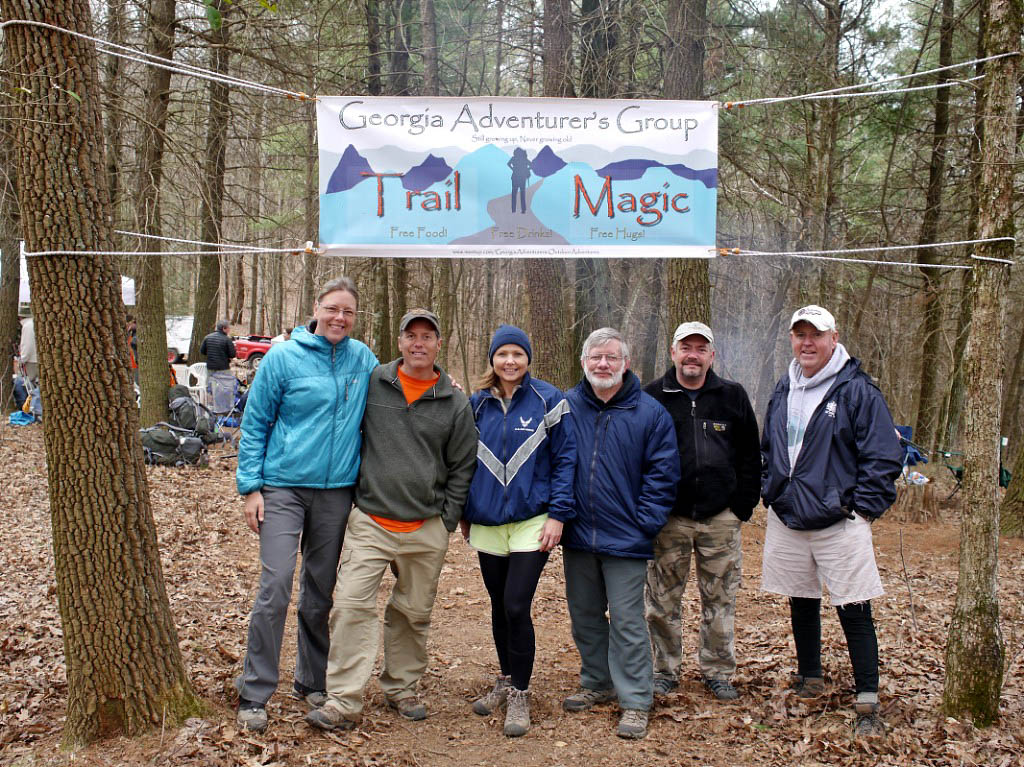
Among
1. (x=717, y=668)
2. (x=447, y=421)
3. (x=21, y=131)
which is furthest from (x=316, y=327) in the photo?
(x=717, y=668)

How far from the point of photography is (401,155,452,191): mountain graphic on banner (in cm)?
445

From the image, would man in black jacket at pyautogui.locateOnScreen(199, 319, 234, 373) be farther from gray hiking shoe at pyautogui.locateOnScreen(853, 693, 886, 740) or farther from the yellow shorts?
gray hiking shoe at pyautogui.locateOnScreen(853, 693, 886, 740)

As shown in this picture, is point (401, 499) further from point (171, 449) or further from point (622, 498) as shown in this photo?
point (171, 449)

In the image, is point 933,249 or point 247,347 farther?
point 247,347

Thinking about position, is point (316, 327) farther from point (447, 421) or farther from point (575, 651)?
point (575, 651)

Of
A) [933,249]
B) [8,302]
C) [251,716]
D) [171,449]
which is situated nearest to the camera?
[251,716]

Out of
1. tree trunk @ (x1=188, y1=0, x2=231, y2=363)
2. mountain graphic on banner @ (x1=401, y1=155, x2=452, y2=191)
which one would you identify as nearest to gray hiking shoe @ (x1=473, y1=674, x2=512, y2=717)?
mountain graphic on banner @ (x1=401, y1=155, x2=452, y2=191)

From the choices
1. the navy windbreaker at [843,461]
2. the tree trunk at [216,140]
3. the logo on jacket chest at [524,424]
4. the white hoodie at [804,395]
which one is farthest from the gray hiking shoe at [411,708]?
the tree trunk at [216,140]

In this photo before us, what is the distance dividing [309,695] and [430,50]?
1079cm

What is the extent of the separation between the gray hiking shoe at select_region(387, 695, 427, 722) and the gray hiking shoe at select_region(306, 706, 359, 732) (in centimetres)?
35

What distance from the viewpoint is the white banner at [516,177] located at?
4.45 m

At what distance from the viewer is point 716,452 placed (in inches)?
166

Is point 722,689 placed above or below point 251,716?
below

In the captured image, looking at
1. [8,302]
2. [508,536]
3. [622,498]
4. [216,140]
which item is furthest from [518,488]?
[8,302]
